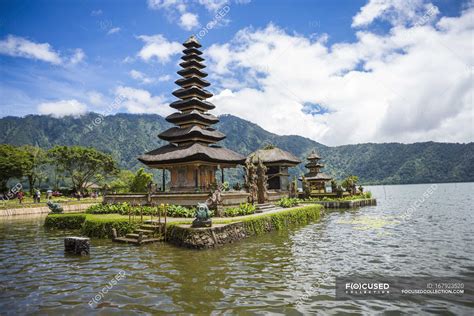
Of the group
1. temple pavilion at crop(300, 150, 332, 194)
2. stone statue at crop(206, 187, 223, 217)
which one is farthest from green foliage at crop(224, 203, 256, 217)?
temple pavilion at crop(300, 150, 332, 194)

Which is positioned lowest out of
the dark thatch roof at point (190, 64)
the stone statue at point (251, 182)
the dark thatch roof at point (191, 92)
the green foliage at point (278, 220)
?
the green foliage at point (278, 220)

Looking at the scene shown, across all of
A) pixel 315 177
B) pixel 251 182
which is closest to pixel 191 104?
pixel 251 182

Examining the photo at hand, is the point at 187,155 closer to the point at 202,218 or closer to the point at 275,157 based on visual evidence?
the point at 202,218

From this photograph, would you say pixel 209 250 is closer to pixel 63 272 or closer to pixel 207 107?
pixel 63 272

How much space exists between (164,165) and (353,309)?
27.0m

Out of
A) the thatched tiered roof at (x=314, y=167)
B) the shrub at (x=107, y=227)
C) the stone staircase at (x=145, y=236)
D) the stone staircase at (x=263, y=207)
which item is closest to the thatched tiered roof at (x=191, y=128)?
the stone staircase at (x=263, y=207)

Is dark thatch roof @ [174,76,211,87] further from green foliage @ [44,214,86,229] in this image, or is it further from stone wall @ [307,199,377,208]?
stone wall @ [307,199,377,208]

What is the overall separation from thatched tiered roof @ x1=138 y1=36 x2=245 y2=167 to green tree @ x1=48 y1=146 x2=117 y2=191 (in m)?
38.1

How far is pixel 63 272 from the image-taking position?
1326 cm

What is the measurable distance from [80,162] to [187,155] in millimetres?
46570

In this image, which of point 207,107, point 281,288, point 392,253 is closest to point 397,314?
point 281,288

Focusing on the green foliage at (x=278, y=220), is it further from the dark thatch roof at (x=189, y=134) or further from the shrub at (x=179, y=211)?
the dark thatch roof at (x=189, y=134)

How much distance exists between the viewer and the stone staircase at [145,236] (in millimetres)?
18906

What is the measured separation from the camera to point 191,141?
3481cm
